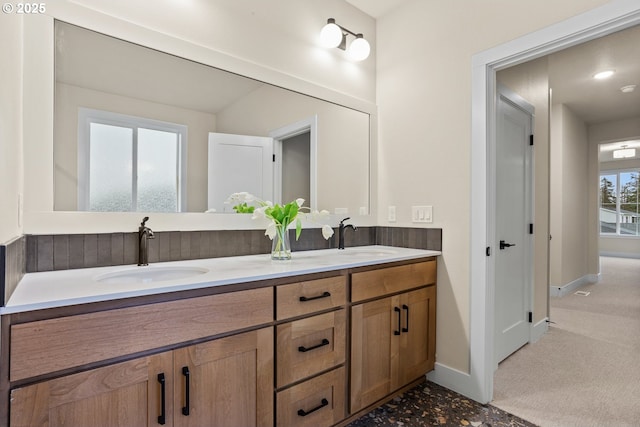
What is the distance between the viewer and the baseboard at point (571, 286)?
441 centimetres

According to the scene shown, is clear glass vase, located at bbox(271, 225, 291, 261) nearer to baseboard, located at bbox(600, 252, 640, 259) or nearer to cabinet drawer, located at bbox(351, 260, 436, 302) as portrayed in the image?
cabinet drawer, located at bbox(351, 260, 436, 302)

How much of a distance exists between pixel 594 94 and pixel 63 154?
5461mm

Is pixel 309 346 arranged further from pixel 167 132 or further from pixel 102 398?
pixel 167 132

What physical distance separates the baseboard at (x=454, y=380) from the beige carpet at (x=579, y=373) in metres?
0.13

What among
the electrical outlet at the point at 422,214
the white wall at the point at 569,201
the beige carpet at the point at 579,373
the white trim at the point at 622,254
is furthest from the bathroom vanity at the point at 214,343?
the white trim at the point at 622,254

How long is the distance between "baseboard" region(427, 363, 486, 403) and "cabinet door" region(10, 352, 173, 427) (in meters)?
1.68

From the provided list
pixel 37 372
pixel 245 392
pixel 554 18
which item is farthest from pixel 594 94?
pixel 37 372

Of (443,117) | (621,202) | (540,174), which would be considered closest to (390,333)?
(443,117)

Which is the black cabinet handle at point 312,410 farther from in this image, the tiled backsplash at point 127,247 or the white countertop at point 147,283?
the tiled backsplash at point 127,247

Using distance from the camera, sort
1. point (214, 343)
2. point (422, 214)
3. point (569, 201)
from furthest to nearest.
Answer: point (569, 201), point (422, 214), point (214, 343)

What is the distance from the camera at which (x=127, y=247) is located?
1.54 metres

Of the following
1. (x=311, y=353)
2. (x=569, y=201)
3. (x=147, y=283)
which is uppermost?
(x=569, y=201)

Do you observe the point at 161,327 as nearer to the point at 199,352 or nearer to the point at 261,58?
the point at 199,352

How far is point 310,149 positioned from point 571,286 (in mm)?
4602
